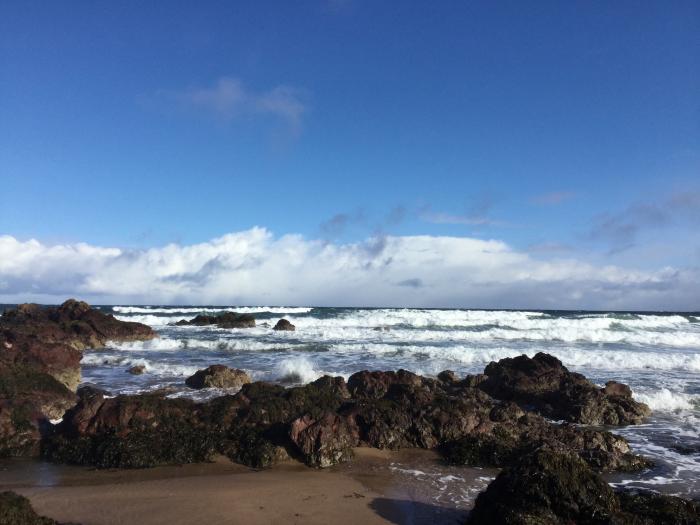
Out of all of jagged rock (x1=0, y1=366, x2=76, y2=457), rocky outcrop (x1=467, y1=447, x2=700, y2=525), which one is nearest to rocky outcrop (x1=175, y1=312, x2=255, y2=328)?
jagged rock (x1=0, y1=366, x2=76, y2=457)

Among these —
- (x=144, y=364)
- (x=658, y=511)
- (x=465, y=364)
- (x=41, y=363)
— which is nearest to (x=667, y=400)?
(x=465, y=364)

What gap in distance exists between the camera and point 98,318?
26.4 m

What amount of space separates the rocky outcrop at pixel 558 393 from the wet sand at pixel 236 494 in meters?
4.60

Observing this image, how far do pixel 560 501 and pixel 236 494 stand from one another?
144 inches

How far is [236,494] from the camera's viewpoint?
5.96 meters

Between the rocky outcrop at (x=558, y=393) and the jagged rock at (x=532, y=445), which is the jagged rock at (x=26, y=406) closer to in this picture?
the jagged rock at (x=532, y=445)

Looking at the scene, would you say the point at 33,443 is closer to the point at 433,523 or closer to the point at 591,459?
the point at 433,523

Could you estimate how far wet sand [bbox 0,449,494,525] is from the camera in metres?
5.43

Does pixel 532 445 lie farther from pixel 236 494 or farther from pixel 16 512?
pixel 16 512

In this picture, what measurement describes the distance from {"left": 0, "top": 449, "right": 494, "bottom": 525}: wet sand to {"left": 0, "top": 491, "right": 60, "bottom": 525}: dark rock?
1112 millimetres

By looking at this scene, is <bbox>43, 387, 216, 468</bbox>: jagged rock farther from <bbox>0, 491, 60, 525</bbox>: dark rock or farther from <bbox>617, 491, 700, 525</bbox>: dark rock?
<bbox>617, 491, 700, 525</bbox>: dark rock

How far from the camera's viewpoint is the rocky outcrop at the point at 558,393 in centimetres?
1033

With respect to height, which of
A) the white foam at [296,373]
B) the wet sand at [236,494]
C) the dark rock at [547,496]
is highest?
the dark rock at [547,496]

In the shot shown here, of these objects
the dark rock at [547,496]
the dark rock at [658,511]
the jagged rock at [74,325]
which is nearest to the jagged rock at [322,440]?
the dark rock at [547,496]
